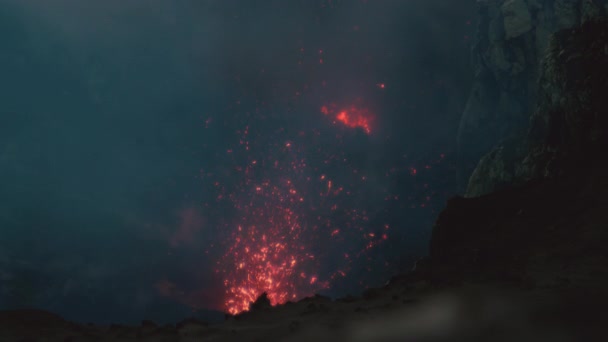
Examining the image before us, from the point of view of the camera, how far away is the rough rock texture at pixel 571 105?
1989 centimetres

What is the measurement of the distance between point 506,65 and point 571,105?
3460 centimetres

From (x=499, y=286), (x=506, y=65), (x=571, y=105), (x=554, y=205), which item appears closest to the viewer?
(x=499, y=286)

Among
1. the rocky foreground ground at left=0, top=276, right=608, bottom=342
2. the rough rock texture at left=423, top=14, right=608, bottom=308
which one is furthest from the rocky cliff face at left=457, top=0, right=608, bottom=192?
the rocky foreground ground at left=0, top=276, right=608, bottom=342

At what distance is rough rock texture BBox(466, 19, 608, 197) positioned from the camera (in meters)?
19.9

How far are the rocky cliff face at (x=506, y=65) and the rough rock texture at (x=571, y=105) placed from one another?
31.9ft

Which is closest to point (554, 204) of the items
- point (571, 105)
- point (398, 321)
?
point (571, 105)

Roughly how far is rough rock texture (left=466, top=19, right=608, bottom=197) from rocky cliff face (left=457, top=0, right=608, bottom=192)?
972 centimetres

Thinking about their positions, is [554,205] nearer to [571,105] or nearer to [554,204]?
[554,204]

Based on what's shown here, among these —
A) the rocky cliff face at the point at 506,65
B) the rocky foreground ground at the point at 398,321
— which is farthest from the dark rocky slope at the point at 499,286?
the rocky cliff face at the point at 506,65

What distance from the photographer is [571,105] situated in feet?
75.8

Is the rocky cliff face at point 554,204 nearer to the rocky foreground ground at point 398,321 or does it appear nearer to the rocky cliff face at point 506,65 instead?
the rocky foreground ground at point 398,321

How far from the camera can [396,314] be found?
8.92m

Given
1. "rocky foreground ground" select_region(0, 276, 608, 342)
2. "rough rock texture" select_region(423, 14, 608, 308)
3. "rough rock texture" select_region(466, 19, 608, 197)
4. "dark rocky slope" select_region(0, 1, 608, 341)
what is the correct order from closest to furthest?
"rocky foreground ground" select_region(0, 276, 608, 342), "dark rocky slope" select_region(0, 1, 608, 341), "rough rock texture" select_region(423, 14, 608, 308), "rough rock texture" select_region(466, 19, 608, 197)

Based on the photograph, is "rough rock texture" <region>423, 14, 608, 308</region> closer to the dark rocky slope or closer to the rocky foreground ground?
the dark rocky slope
